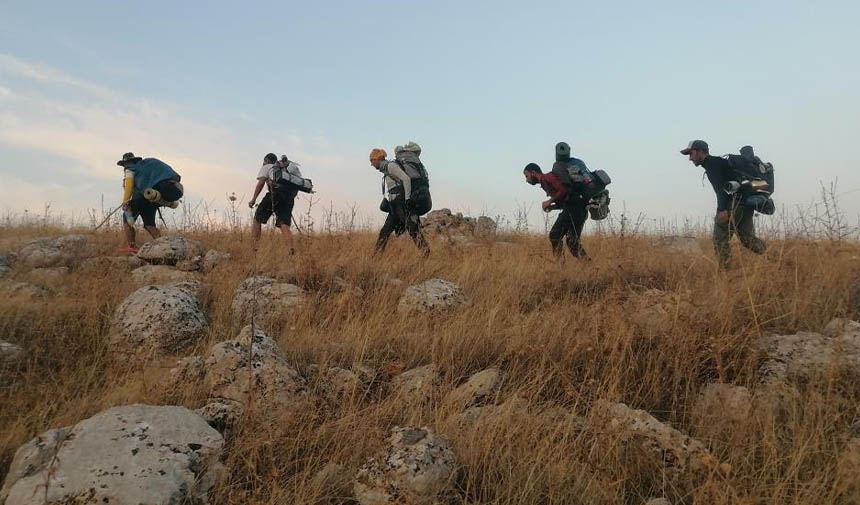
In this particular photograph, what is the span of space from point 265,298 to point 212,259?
254cm

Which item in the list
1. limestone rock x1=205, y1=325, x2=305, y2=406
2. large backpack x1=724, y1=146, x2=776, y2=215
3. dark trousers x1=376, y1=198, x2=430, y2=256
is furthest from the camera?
dark trousers x1=376, y1=198, x2=430, y2=256

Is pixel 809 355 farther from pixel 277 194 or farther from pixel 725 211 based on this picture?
pixel 277 194

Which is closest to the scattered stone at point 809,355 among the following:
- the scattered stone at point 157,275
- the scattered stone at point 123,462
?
the scattered stone at point 123,462

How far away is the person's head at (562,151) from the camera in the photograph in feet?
24.2

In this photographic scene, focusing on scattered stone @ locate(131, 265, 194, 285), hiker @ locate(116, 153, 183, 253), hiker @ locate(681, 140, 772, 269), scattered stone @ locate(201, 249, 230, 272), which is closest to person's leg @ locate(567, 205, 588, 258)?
hiker @ locate(681, 140, 772, 269)

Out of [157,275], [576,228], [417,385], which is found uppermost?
[576,228]

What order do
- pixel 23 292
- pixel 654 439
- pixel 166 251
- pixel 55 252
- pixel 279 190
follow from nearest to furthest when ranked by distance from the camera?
pixel 654 439, pixel 23 292, pixel 166 251, pixel 55 252, pixel 279 190

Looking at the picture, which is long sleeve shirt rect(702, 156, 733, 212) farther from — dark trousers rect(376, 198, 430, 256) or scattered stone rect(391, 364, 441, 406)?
scattered stone rect(391, 364, 441, 406)

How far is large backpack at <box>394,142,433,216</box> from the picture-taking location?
316 inches

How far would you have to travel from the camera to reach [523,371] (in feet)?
12.7

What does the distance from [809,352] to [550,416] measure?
179 centimetres

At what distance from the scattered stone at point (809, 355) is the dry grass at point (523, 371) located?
0.30 ft

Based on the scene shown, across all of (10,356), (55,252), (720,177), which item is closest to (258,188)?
(55,252)

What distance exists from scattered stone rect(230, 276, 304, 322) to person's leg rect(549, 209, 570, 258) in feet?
11.4
